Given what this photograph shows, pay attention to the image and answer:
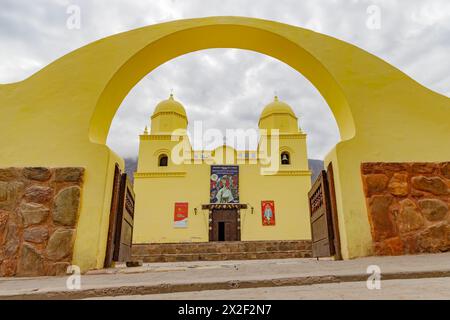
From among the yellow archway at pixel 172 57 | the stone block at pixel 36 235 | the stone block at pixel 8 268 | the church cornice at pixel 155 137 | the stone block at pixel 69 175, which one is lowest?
the stone block at pixel 8 268

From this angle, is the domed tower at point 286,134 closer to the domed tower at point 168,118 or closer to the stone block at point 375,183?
the domed tower at point 168,118

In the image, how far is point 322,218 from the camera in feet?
12.3

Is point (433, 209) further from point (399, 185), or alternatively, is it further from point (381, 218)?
point (381, 218)

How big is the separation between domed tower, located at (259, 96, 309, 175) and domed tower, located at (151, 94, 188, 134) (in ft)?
17.2

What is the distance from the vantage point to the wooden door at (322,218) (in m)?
3.36

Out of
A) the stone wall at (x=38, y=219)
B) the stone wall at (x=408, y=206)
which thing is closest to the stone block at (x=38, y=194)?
the stone wall at (x=38, y=219)

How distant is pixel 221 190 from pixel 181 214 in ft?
8.17

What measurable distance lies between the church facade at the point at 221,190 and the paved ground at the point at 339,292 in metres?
14.4

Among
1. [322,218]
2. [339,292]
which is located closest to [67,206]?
[339,292]

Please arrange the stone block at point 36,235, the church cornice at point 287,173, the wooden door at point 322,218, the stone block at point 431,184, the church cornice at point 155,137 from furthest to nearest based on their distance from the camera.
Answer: the church cornice at point 155,137, the church cornice at point 287,173, the wooden door at point 322,218, the stone block at point 431,184, the stone block at point 36,235

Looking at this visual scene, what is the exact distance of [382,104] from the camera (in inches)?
140

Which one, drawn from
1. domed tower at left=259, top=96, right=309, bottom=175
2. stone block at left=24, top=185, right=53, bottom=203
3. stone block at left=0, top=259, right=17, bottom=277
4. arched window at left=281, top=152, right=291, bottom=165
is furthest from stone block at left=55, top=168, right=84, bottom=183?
arched window at left=281, top=152, right=291, bottom=165

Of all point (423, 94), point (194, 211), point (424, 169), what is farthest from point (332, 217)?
point (194, 211)
